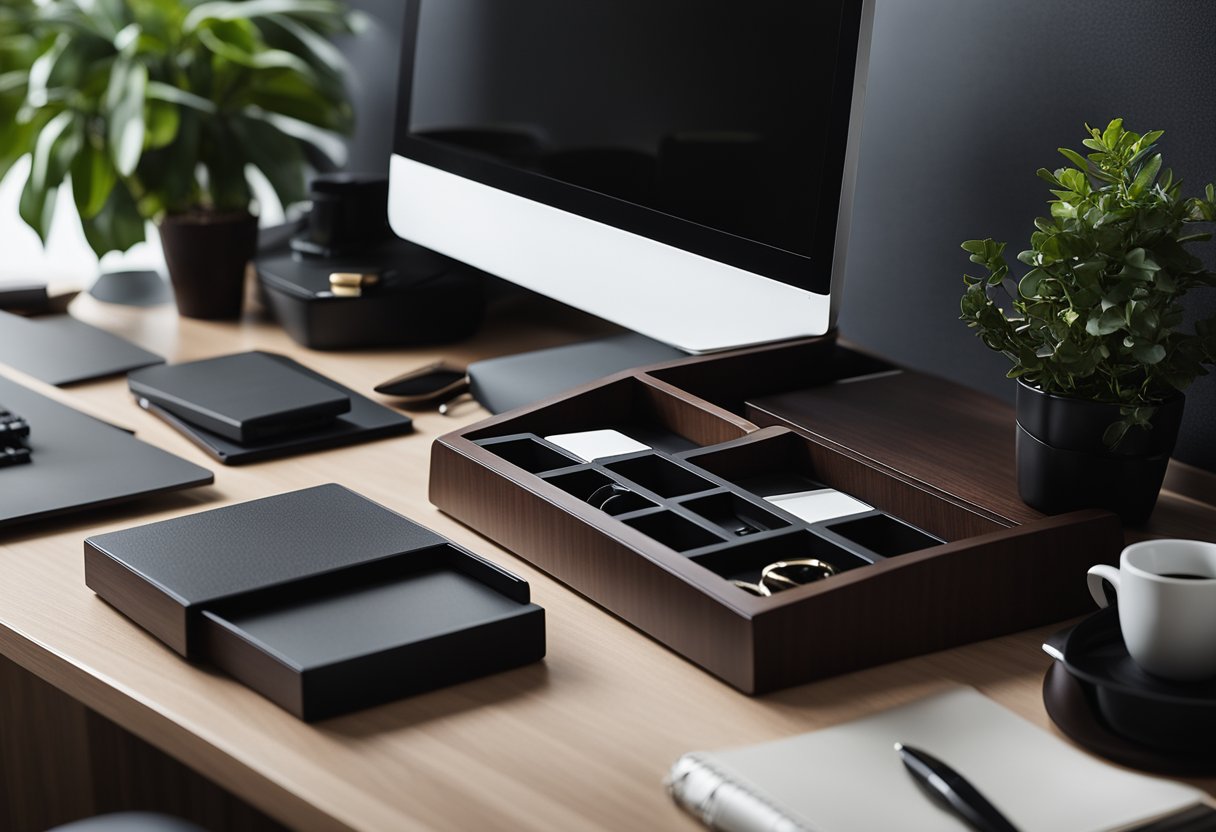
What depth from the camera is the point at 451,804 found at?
2.47 ft

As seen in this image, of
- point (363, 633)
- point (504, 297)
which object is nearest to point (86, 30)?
point (504, 297)

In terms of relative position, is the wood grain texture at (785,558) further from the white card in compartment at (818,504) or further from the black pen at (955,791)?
the black pen at (955,791)

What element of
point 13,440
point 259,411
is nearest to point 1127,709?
point 259,411

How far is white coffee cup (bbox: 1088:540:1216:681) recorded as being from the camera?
2.64 ft

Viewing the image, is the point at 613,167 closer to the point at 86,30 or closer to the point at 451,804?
the point at 451,804

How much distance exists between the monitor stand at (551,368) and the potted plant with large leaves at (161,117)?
1.48 feet

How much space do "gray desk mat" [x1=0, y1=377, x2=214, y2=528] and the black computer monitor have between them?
1.42 ft

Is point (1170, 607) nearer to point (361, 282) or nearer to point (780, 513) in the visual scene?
point (780, 513)

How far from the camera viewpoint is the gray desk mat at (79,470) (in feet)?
3.67

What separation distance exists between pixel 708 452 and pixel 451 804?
0.42 meters

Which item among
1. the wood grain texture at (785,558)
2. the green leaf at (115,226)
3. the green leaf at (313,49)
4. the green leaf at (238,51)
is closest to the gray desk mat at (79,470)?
the wood grain texture at (785,558)

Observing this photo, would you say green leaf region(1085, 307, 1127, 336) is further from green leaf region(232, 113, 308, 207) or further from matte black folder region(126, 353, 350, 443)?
green leaf region(232, 113, 308, 207)

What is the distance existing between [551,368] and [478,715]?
1.99ft

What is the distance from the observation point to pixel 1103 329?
945 millimetres
